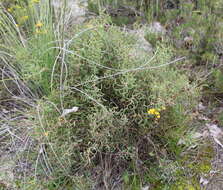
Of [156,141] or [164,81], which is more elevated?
[164,81]

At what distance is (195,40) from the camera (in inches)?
82.1

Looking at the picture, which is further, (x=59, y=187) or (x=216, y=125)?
(x=216, y=125)

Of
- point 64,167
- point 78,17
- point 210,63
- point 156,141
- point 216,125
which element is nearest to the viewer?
point 64,167

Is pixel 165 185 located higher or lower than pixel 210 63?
lower

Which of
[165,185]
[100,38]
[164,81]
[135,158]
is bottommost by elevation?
[165,185]

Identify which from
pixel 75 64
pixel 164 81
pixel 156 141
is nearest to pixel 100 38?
pixel 75 64

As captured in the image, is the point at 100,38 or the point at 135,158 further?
the point at 100,38

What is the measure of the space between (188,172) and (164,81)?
60 cm

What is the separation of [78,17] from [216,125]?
179cm

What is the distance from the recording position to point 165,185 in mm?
1439

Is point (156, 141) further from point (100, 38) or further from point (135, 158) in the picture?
point (100, 38)

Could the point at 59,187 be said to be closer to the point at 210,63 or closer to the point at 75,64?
the point at 75,64

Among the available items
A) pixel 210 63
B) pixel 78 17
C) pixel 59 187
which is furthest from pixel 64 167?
pixel 78 17

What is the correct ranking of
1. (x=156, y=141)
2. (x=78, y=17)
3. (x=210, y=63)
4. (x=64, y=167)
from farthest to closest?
(x=78, y=17), (x=210, y=63), (x=156, y=141), (x=64, y=167)
